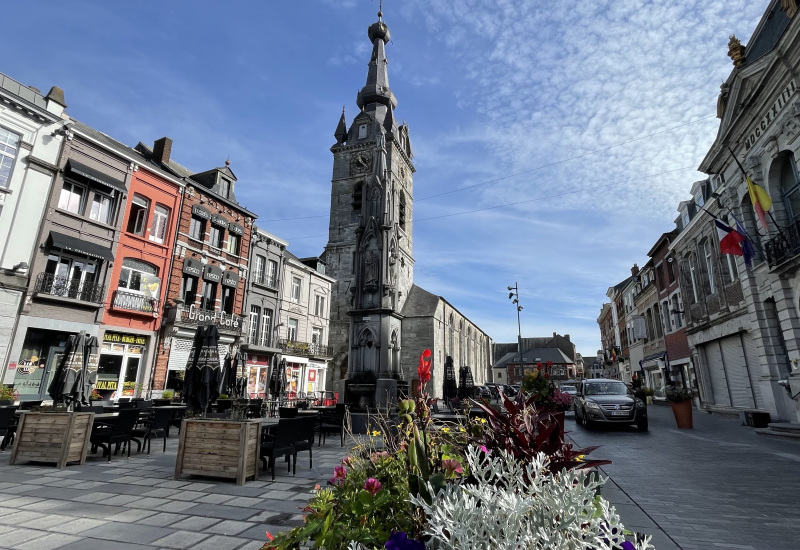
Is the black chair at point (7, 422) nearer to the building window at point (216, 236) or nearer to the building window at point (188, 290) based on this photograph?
the building window at point (188, 290)

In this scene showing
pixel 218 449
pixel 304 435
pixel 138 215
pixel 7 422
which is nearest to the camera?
pixel 218 449

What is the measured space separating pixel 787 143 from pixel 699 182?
1030 cm

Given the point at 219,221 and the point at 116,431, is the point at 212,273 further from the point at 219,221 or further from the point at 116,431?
the point at 116,431

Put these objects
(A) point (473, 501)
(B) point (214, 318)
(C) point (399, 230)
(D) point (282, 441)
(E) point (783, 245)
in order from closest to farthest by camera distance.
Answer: (A) point (473, 501) < (D) point (282, 441) < (E) point (783, 245) < (B) point (214, 318) < (C) point (399, 230)

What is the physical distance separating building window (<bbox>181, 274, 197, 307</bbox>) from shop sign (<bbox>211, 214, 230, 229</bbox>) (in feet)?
11.8

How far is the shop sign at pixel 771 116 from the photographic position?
11.1 meters

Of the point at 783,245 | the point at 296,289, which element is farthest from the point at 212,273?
the point at 783,245

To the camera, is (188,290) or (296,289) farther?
(296,289)

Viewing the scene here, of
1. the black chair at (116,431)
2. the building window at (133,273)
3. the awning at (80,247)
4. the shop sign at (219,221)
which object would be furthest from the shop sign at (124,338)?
the black chair at (116,431)

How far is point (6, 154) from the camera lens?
1478 centimetres

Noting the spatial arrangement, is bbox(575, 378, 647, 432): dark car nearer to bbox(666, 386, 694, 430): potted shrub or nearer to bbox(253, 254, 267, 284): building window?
bbox(666, 386, 694, 430): potted shrub

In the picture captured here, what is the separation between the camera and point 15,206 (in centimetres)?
1475

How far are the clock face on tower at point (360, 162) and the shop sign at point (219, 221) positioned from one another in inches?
857

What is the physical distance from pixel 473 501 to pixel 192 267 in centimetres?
2264
